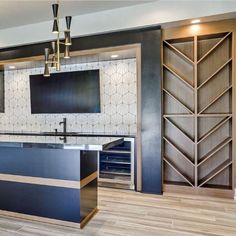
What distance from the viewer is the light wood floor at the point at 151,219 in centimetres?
233

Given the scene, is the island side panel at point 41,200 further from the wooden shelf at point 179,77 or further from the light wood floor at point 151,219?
the wooden shelf at point 179,77

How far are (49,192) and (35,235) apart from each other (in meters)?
0.43

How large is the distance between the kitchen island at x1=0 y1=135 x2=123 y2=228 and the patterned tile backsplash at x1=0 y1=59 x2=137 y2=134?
5.65 feet

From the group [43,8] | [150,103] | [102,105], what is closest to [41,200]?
[150,103]

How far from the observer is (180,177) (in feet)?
12.3

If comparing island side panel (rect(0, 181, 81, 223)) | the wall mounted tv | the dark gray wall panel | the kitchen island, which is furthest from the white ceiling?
island side panel (rect(0, 181, 81, 223))

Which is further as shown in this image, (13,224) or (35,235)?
(13,224)

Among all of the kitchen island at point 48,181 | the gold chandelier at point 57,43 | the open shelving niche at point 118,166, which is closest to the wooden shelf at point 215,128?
the open shelving niche at point 118,166

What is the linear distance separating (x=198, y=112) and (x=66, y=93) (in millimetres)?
2668

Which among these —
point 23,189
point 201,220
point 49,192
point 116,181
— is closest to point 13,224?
point 23,189

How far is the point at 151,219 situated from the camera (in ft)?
8.65

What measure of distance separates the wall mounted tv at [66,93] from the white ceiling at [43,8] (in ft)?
3.85

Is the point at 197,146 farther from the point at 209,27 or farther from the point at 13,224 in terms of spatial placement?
the point at 13,224

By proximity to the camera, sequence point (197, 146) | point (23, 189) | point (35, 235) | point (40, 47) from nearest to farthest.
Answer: point (35, 235) → point (23, 189) → point (197, 146) → point (40, 47)
